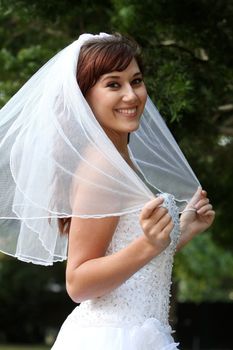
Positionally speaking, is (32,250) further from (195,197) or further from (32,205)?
(195,197)

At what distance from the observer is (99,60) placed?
3135 millimetres

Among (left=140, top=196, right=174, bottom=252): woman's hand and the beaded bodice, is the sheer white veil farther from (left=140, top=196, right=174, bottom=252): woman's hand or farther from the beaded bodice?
(left=140, top=196, right=174, bottom=252): woman's hand

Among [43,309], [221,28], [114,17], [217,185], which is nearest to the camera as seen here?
[221,28]

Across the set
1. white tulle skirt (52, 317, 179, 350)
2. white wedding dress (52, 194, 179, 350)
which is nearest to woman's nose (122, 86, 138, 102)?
white wedding dress (52, 194, 179, 350)

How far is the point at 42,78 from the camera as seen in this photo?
342cm

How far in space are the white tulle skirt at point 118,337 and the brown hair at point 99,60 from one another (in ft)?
1.37

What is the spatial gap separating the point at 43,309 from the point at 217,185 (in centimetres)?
2222

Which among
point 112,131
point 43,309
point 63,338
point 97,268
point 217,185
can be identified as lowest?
point 43,309

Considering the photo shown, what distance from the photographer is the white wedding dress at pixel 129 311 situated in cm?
301

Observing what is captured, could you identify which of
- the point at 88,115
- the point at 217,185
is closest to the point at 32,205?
the point at 88,115

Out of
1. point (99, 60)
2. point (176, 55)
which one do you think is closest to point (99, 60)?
point (99, 60)

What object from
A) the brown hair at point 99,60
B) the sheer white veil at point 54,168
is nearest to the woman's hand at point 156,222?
the sheer white veil at point 54,168

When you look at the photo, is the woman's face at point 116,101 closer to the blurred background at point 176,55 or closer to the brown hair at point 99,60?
the brown hair at point 99,60

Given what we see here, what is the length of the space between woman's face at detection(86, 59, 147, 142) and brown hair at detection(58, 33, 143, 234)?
0.02 m
